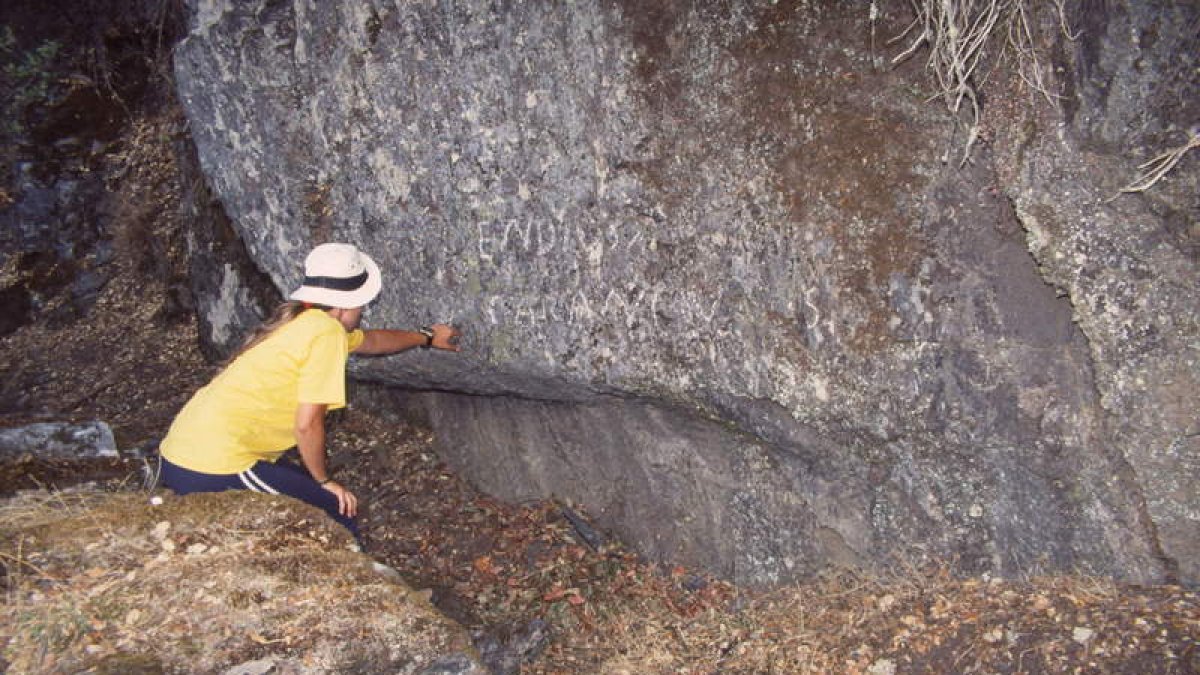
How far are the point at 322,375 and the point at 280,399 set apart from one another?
0.80ft

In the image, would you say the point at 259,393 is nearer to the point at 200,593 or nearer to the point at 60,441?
the point at 200,593

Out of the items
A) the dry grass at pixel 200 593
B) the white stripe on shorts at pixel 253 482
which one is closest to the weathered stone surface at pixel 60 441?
the dry grass at pixel 200 593

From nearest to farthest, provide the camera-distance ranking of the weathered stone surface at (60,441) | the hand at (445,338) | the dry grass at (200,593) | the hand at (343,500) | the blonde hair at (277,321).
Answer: the dry grass at (200,593), the blonde hair at (277,321), the hand at (343,500), the hand at (445,338), the weathered stone surface at (60,441)

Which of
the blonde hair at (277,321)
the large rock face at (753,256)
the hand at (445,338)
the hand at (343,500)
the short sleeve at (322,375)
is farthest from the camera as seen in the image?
→ the hand at (445,338)

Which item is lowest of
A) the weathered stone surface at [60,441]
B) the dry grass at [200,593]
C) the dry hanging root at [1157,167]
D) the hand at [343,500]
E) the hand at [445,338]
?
the weathered stone surface at [60,441]

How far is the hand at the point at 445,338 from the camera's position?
15.0ft

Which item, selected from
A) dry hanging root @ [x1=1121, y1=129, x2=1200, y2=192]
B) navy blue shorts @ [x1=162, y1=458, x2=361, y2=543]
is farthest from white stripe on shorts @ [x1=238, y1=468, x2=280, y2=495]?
dry hanging root @ [x1=1121, y1=129, x2=1200, y2=192]

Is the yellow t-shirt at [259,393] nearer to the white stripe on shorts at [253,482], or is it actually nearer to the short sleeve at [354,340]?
the white stripe on shorts at [253,482]

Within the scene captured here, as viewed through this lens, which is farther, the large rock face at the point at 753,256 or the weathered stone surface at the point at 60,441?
the weathered stone surface at the point at 60,441

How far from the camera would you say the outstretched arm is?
428 centimetres

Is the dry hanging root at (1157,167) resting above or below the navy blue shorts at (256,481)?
above

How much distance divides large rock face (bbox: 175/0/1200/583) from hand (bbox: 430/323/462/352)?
0.06 metres

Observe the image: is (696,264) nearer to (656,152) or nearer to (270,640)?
(656,152)

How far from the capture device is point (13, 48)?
6.36 metres
